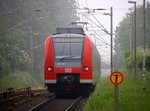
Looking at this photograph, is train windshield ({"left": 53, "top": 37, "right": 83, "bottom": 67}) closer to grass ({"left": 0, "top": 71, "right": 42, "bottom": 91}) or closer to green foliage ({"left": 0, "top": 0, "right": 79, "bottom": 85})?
green foliage ({"left": 0, "top": 0, "right": 79, "bottom": 85})

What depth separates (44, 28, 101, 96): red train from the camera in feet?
72.5

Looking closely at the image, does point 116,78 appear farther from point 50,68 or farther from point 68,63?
point 50,68

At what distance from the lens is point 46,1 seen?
214 feet

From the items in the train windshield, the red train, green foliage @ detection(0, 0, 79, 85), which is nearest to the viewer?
the red train

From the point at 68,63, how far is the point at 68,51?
783mm

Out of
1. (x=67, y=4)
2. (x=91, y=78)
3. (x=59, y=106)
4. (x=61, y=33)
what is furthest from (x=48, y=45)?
(x=67, y=4)

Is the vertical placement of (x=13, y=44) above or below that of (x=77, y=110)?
above

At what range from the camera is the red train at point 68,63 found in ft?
72.5

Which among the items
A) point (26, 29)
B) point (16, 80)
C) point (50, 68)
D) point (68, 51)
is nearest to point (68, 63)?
point (68, 51)

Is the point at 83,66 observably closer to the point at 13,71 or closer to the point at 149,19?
the point at 13,71

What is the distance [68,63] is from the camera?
871 inches

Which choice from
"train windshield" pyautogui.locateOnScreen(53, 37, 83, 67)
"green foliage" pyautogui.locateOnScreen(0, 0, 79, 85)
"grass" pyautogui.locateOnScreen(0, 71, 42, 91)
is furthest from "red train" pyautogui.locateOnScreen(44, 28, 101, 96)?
"grass" pyautogui.locateOnScreen(0, 71, 42, 91)

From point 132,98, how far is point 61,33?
24.0 ft

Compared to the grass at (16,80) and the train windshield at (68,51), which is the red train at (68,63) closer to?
the train windshield at (68,51)
